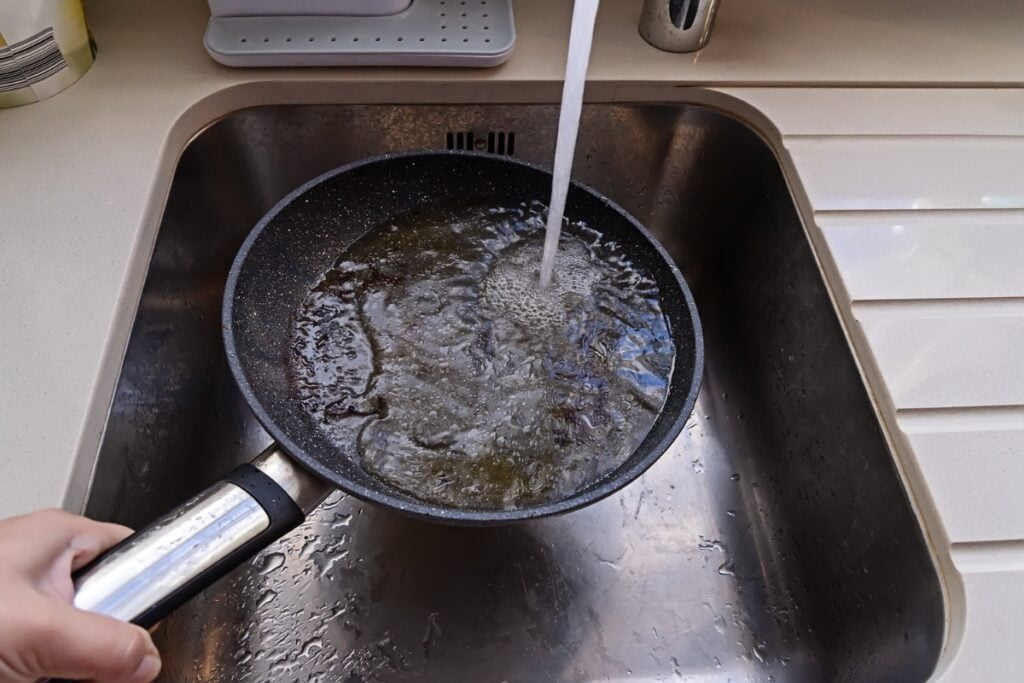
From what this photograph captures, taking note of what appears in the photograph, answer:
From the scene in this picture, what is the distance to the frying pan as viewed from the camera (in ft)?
1.45

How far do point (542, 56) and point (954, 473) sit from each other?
65 centimetres

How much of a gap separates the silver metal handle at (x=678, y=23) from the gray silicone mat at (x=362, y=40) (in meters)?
0.18

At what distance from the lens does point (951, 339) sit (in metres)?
0.66

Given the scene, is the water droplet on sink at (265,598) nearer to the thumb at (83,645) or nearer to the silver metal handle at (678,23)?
the thumb at (83,645)

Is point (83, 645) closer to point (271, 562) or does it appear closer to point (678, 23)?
point (271, 562)

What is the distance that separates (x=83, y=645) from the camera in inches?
15.4

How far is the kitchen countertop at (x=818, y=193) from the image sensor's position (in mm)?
549

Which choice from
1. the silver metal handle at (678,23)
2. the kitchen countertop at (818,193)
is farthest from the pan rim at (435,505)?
the silver metal handle at (678,23)

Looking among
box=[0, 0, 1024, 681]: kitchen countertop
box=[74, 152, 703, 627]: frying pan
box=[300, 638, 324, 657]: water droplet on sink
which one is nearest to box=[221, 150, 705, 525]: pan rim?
box=[74, 152, 703, 627]: frying pan

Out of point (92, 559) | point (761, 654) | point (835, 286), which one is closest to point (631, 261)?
point (835, 286)

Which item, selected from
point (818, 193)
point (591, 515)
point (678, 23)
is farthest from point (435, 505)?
point (678, 23)

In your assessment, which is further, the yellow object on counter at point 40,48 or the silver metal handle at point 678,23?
the silver metal handle at point 678,23

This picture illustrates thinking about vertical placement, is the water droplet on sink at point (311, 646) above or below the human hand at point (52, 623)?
below

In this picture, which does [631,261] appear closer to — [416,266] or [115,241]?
[416,266]
